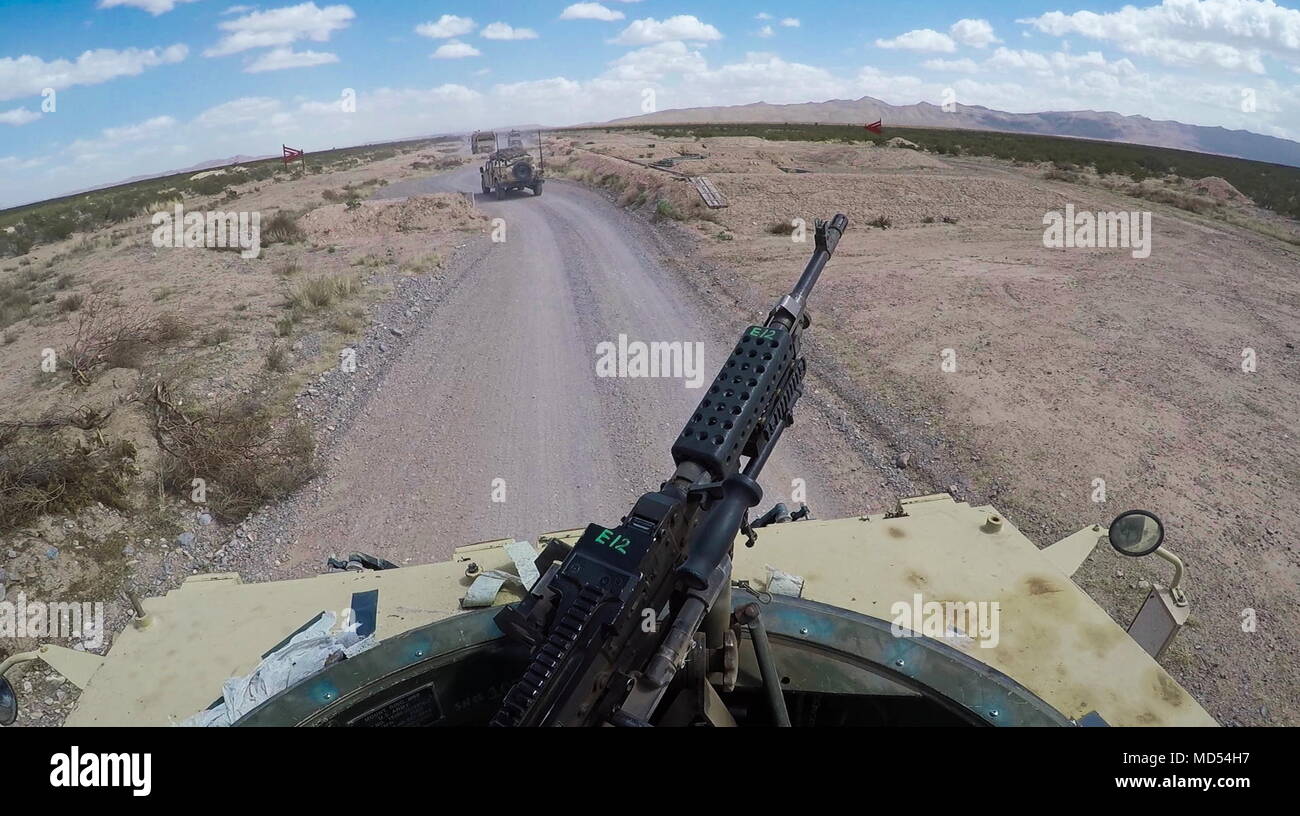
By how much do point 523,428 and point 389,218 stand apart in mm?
18110

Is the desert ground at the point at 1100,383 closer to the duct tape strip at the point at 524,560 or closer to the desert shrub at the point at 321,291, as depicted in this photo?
the duct tape strip at the point at 524,560

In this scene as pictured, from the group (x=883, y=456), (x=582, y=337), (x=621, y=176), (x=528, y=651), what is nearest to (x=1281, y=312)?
(x=883, y=456)

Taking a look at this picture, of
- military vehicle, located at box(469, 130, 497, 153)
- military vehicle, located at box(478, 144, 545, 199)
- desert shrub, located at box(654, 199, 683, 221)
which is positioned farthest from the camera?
military vehicle, located at box(469, 130, 497, 153)

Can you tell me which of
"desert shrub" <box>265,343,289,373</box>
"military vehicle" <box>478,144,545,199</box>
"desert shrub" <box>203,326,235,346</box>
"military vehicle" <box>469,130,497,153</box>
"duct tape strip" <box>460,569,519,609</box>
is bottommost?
"duct tape strip" <box>460,569,519,609</box>

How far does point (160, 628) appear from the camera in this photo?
11.3 ft

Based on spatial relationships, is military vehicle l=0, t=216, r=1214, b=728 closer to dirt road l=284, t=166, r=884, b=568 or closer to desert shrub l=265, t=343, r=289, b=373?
dirt road l=284, t=166, r=884, b=568

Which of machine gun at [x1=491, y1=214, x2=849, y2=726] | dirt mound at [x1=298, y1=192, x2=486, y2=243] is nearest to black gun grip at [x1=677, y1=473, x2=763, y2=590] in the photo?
machine gun at [x1=491, y1=214, x2=849, y2=726]

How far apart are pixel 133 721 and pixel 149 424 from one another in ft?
27.1

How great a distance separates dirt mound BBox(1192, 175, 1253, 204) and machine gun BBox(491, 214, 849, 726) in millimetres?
37486

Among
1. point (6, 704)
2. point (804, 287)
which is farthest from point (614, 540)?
point (6, 704)

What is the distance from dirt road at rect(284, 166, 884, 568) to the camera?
859 cm

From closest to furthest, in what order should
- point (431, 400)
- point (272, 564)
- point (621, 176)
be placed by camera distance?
point (272, 564) → point (431, 400) → point (621, 176)

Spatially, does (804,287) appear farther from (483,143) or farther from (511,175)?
(483,143)

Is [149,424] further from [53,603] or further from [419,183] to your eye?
[419,183]
